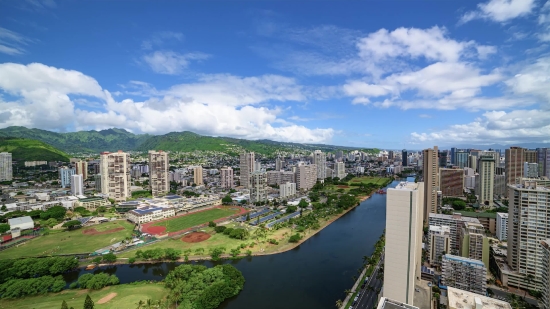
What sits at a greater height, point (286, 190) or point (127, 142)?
point (127, 142)

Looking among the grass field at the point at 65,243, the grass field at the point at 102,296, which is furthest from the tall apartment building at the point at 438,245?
the grass field at the point at 65,243

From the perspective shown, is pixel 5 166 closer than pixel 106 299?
No

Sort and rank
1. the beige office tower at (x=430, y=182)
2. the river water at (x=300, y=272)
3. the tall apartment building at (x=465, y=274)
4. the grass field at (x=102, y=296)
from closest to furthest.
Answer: the grass field at (x=102, y=296), the tall apartment building at (x=465, y=274), the river water at (x=300, y=272), the beige office tower at (x=430, y=182)

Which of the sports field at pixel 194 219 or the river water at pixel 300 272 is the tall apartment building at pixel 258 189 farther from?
the river water at pixel 300 272

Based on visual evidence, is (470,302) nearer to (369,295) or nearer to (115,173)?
(369,295)

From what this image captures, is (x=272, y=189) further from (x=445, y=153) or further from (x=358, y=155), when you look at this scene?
(x=358, y=155)

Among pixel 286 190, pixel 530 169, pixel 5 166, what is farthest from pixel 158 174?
pixel 530 169

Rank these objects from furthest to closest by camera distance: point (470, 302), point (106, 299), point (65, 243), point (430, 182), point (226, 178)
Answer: point (226, 178), point (430, 182), point (65, 243), point (106, 299), point (470, 302)
